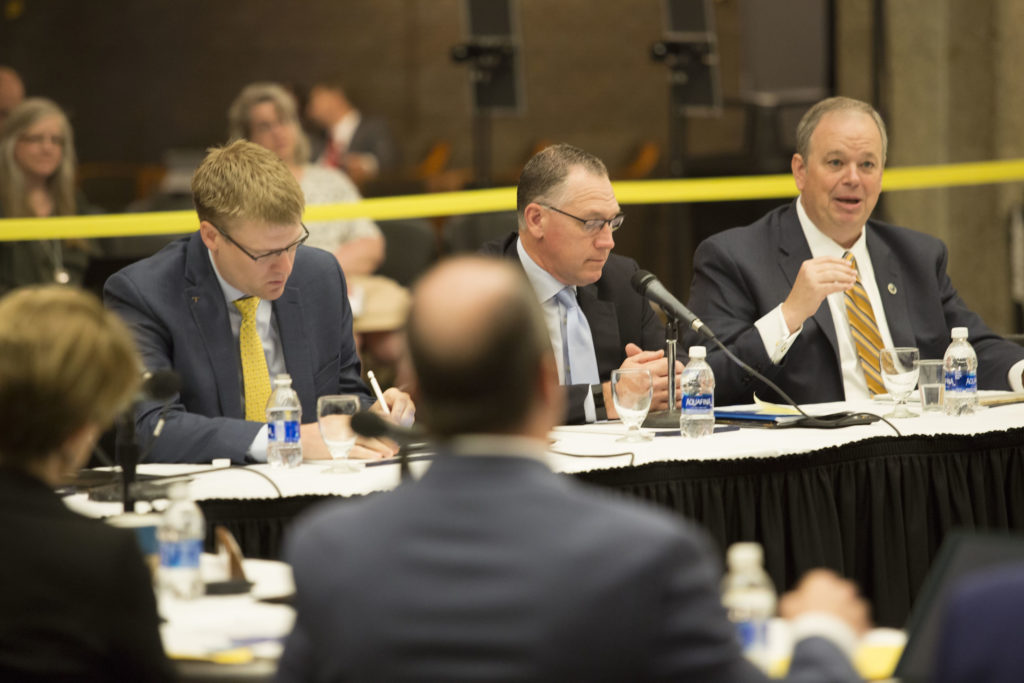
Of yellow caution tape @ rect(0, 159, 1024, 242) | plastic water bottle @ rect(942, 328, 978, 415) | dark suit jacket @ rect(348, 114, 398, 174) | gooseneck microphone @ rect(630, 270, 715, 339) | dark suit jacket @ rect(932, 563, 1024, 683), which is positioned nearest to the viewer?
dark suit jacket @ rect(932, 563, 1024, 683)

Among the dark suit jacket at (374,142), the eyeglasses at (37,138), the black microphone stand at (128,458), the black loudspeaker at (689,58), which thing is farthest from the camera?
the dark suit jacket at (374,142)

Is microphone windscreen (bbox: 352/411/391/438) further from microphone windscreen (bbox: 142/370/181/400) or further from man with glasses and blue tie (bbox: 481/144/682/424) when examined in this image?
man with glasses and blue tie (bbox: 481/144/682/424)

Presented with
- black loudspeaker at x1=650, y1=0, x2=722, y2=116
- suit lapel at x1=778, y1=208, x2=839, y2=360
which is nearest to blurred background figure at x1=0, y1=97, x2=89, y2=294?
black loudspeaker at x1=650, y1=0, x2=722, y2=116

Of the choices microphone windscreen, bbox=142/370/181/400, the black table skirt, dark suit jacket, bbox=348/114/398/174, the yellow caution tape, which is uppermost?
dark suit jacket, bbox=348/114/398/174

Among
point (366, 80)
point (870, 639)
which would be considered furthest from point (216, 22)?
point (870, 639)

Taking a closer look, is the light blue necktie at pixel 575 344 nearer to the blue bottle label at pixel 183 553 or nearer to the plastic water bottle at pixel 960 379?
the plastic water bottle at pixel 960 379

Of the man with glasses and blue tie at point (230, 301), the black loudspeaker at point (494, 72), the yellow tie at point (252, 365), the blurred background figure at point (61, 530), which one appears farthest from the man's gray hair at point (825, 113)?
the black loudspeaker at point (494, 72)

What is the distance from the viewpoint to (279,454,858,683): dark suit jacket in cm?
131

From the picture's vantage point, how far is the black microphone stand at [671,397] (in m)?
3.52

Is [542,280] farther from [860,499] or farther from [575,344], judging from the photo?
[860,499]

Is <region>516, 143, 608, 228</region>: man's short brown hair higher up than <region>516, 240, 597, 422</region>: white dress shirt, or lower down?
higher up

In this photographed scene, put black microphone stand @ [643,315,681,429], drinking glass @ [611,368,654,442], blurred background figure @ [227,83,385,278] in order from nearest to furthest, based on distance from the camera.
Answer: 1. drinking glass @ [611,368,654,442]
2. black microphone stand @ [643,315,681,429]
3. blurred background figure @ [227,83,385,278]

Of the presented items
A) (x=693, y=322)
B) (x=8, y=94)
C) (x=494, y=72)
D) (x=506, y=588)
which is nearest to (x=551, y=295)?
(x=693, y=322)

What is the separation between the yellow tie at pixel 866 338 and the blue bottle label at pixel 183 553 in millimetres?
2442
